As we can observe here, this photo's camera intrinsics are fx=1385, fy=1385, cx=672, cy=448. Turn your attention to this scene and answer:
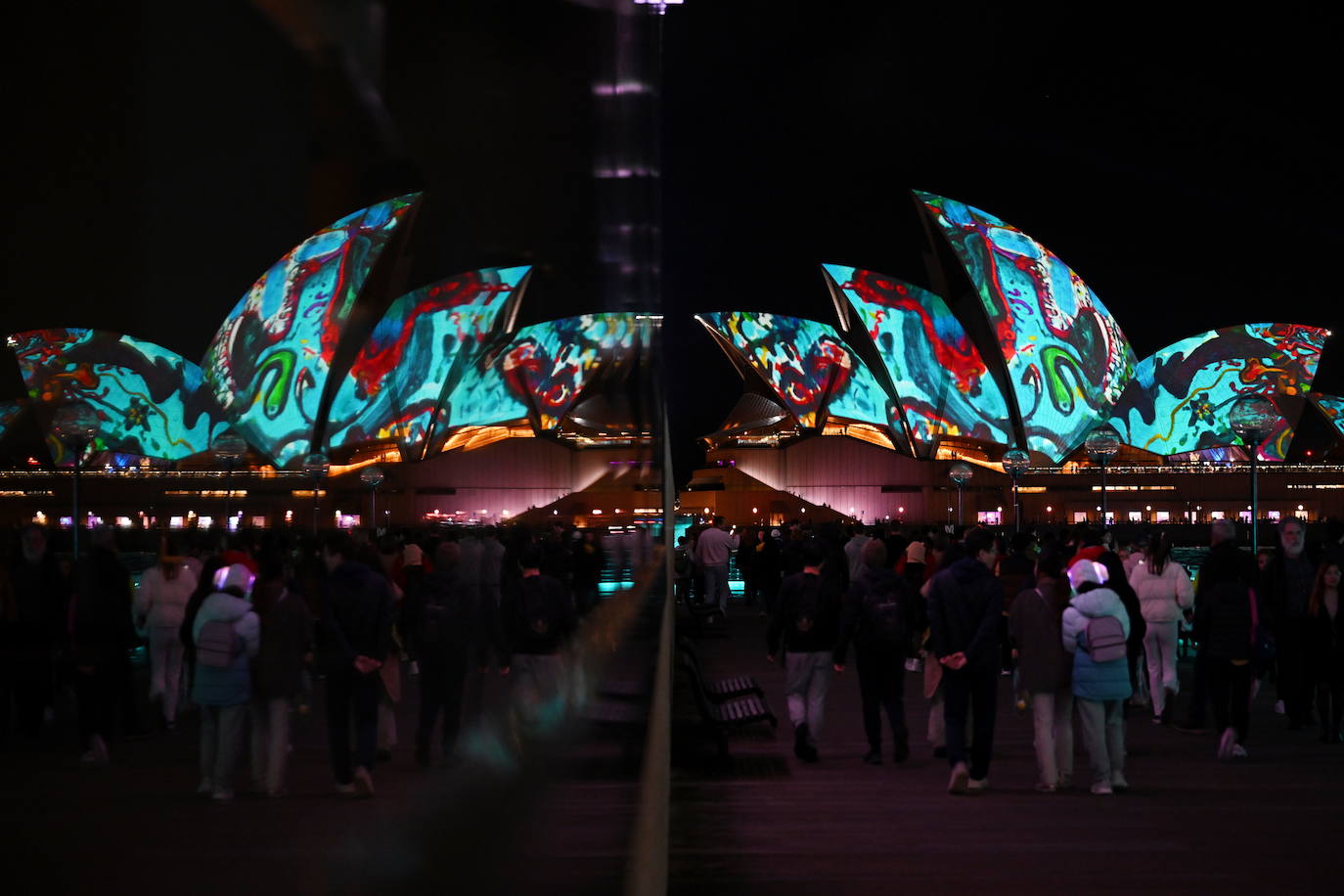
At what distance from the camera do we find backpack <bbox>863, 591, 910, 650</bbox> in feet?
20.2

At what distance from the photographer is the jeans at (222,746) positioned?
0.52m

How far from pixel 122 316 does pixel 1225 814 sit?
507 cm

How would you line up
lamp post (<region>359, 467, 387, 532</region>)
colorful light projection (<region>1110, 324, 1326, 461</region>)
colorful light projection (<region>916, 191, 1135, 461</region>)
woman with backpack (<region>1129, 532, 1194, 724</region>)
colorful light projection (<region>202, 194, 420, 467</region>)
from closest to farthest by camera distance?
A: colorful light projection (<region>202, 194, 420, 467</region>) < lamp post (<region>359, 467, 387, 532</region>) < woman with backpack (<region>1129, 532, 1194, 724</region>) < colorful light projection (<region>916, 191, 1135, 461</region>) < colorful light projection (<region>1110, 324, 1326, 461</region>)

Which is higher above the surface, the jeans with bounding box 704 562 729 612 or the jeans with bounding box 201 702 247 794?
the jeans with bounding box 201 702 247 794

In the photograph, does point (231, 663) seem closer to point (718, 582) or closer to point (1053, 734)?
point (1053, 734)

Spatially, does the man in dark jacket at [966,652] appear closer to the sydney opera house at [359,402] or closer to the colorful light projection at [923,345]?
the sydney opera house at [359,402]

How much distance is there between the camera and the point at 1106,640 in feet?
17.7

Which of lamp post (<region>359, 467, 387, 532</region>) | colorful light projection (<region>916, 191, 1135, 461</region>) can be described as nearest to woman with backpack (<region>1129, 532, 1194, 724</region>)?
lamp post (<region>359, 467, 387, 532</region>)

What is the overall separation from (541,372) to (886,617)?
17.2 ft

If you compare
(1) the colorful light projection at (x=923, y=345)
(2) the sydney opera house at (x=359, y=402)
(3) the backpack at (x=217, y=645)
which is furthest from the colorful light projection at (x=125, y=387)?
(1) the colorful light projection at (x=923, y=345)

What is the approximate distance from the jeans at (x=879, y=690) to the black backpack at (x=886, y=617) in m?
0.08

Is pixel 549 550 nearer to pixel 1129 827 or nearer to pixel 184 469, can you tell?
pixel 184 469

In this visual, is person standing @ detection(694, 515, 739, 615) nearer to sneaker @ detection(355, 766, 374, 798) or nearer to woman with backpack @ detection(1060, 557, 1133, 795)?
woman with backpack @ detection(1060, 557, 1133, 795)

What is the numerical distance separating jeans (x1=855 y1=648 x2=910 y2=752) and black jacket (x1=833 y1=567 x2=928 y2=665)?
4cm
